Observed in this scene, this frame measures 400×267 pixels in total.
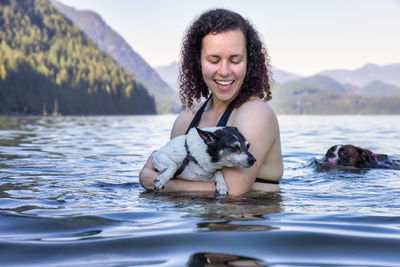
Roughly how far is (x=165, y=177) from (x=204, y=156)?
1.73 feet

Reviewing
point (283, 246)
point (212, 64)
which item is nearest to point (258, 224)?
point (283, 246)

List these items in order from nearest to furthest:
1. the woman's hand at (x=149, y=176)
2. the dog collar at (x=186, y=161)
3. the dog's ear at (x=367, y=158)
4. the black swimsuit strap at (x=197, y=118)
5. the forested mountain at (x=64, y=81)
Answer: the dog collar at (x=186, y=161)
the woman's hand at (x=149, y=176)
the black swimsuit strap at (x=197, y=118)
the dog's ear at (x=367, y=158)
the forested mountain at (x=64, y=81)

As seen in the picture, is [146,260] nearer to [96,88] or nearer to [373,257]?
[373,257]

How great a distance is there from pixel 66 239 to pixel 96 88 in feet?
508

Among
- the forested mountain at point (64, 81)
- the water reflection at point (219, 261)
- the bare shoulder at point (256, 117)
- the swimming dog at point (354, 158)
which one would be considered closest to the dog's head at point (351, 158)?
the swimming dog at point (354, 158)

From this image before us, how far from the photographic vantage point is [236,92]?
5.37 metres

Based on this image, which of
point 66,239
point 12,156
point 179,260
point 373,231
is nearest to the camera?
point 179,260

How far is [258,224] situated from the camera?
3682 millimetres

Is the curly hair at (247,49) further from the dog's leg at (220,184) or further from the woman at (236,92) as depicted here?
the dog's leg at (220,184)

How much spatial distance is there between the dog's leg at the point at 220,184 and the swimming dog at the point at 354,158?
5982mm

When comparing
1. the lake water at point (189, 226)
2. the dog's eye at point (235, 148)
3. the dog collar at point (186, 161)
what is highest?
the dog's eye at point (235, 148)

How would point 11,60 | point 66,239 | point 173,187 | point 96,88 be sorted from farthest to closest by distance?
1. point 96,88
2. point 11,60
3. point 173,187
4. point 66,239

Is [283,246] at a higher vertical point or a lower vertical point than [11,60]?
lower

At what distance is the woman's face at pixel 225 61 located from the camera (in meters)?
4.93
